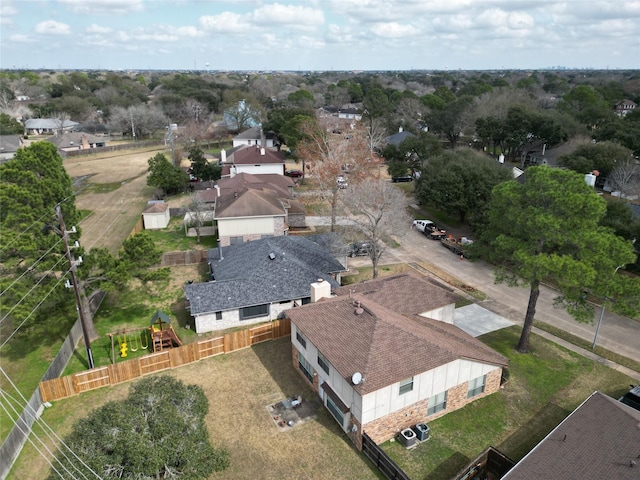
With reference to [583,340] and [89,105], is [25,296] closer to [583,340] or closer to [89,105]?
[583,340]

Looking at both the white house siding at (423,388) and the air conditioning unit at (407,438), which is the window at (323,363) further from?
the air conditioning unit at (407,438)

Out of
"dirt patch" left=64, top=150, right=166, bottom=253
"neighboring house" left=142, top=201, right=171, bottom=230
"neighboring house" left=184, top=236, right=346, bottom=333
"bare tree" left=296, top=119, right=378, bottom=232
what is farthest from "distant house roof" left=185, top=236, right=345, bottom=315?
"dirt patch" left=64, top=150, right=166, bottom=253

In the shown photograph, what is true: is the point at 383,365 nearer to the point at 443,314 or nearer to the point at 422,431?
the point at 422,431

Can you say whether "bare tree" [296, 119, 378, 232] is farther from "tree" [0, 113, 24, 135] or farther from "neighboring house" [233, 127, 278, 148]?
"tree" [0, 113, 24, 135]

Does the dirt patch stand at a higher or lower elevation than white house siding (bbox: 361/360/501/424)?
lower

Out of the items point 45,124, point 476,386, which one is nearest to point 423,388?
point 476,386

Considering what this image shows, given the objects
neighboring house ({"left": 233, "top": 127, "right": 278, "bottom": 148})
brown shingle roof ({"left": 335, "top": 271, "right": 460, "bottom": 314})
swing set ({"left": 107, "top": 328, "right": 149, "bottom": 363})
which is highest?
neighboring house ({"left": 233, "top": 127, "right": 278, "bottom": 148})

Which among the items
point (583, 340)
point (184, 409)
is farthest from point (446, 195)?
point (184, 409)
